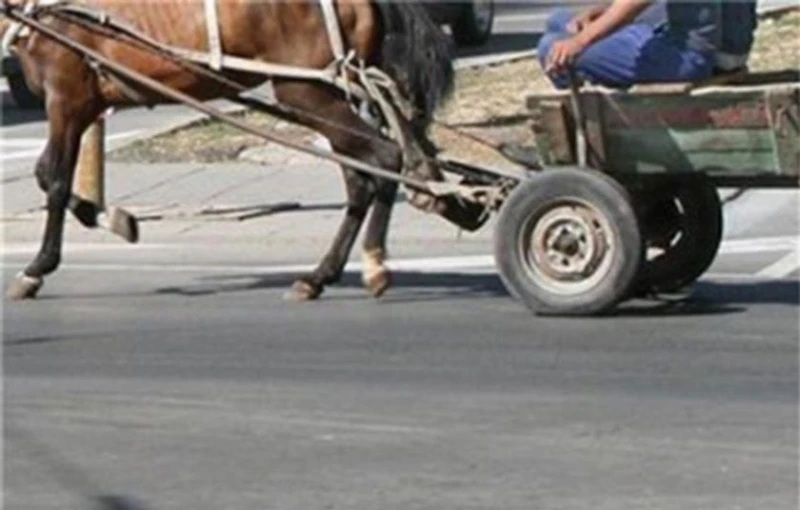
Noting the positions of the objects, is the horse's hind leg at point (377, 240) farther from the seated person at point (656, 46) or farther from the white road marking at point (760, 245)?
the white road marking at point (760, 245)

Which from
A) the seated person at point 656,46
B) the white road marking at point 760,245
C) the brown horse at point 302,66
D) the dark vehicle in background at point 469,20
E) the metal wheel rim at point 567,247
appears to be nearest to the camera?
the seated person at point 656,46

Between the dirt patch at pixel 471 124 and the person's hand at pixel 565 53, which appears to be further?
the dirt patch at pixel 471 124

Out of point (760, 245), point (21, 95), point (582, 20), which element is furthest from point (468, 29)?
point (582, 20)

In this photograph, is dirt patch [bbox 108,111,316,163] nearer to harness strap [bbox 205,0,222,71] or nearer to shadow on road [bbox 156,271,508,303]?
shadow on road [bbox 156,271,508,303]

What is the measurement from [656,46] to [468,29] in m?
16.1

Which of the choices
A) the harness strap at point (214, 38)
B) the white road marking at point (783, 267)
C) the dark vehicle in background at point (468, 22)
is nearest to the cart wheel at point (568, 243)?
the harness strap at point (214, 38)

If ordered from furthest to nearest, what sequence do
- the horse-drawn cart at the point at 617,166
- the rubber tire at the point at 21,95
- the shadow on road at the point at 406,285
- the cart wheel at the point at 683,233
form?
1. the rubber tire at the point at 21,95
2. the shadow on road at the point at 406,285
3. the cart wheel at the point at 683,233
4. the horse-drawn cart at the point at 617,166

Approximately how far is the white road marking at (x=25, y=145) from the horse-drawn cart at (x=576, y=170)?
23.0ft

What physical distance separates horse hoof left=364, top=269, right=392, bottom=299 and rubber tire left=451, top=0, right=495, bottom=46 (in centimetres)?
1500

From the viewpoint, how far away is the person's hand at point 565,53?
11820 mm

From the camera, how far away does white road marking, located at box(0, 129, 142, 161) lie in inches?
792

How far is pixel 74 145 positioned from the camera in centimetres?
1327

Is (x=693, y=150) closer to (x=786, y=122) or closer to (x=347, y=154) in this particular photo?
(x=786, y=122)

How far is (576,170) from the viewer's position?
12.0m
